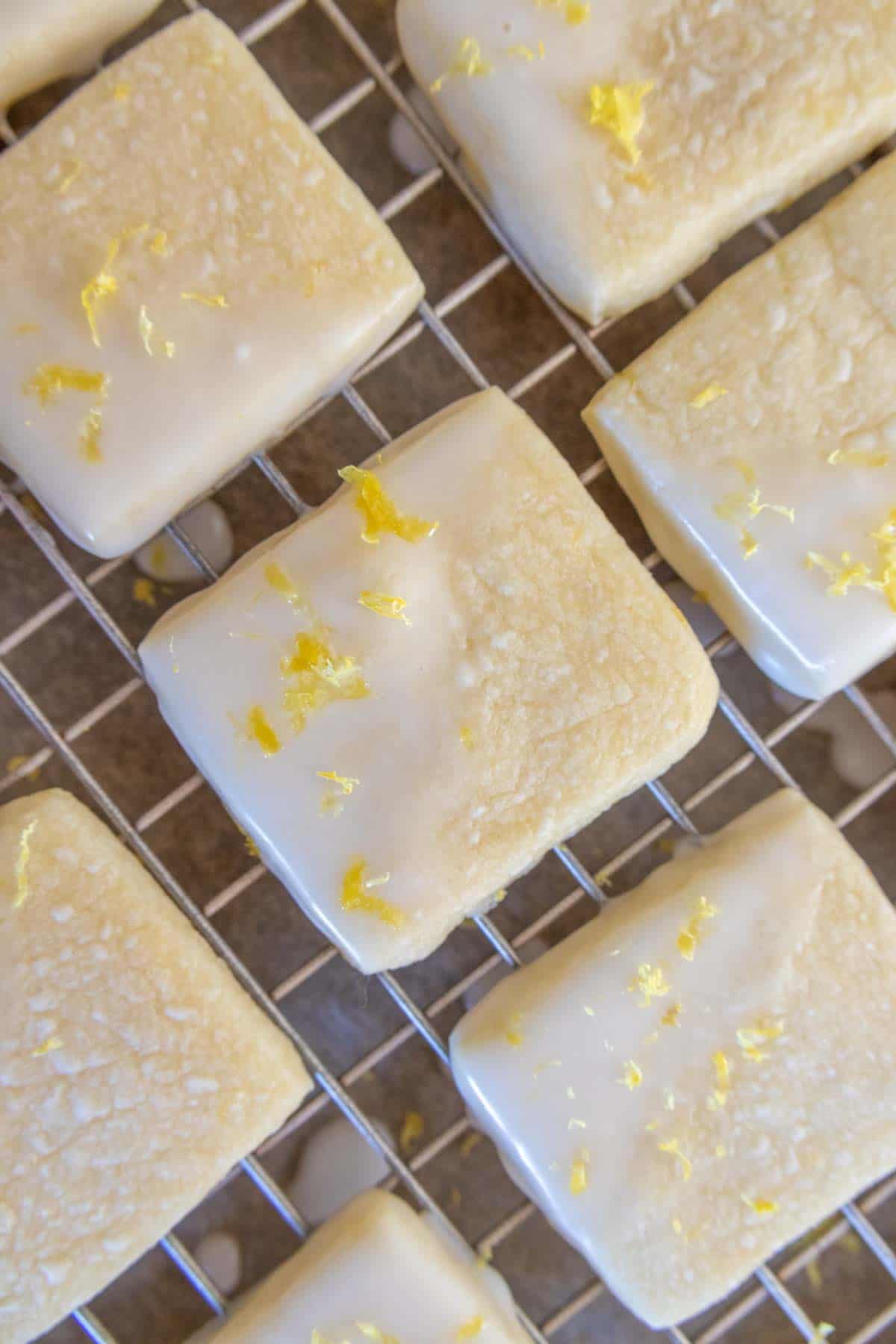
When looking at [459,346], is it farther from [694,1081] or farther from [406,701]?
[694,1081]

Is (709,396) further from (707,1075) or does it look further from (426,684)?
(707,1075)

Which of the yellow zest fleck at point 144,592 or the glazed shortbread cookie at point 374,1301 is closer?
the glazed shortbread cookie at point 374,1301

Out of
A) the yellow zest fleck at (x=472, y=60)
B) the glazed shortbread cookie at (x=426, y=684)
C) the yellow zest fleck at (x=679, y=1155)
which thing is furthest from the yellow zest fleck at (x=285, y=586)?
the yellow zest fleck at (x=679, y=1155)

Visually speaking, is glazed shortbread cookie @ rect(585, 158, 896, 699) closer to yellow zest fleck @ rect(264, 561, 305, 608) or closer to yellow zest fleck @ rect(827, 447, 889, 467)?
yellow zest fleck @ rect(827, 447, 889, 467)

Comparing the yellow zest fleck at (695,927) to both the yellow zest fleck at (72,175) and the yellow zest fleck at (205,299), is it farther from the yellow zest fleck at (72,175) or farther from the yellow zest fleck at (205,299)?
the yellow zest fleck at (72,175)

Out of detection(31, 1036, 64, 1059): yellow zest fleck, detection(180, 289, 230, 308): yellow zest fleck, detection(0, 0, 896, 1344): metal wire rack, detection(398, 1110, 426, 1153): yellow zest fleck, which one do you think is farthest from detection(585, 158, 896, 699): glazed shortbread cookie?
detection(31, 1036, 64, 1059): yellow zest fleck
